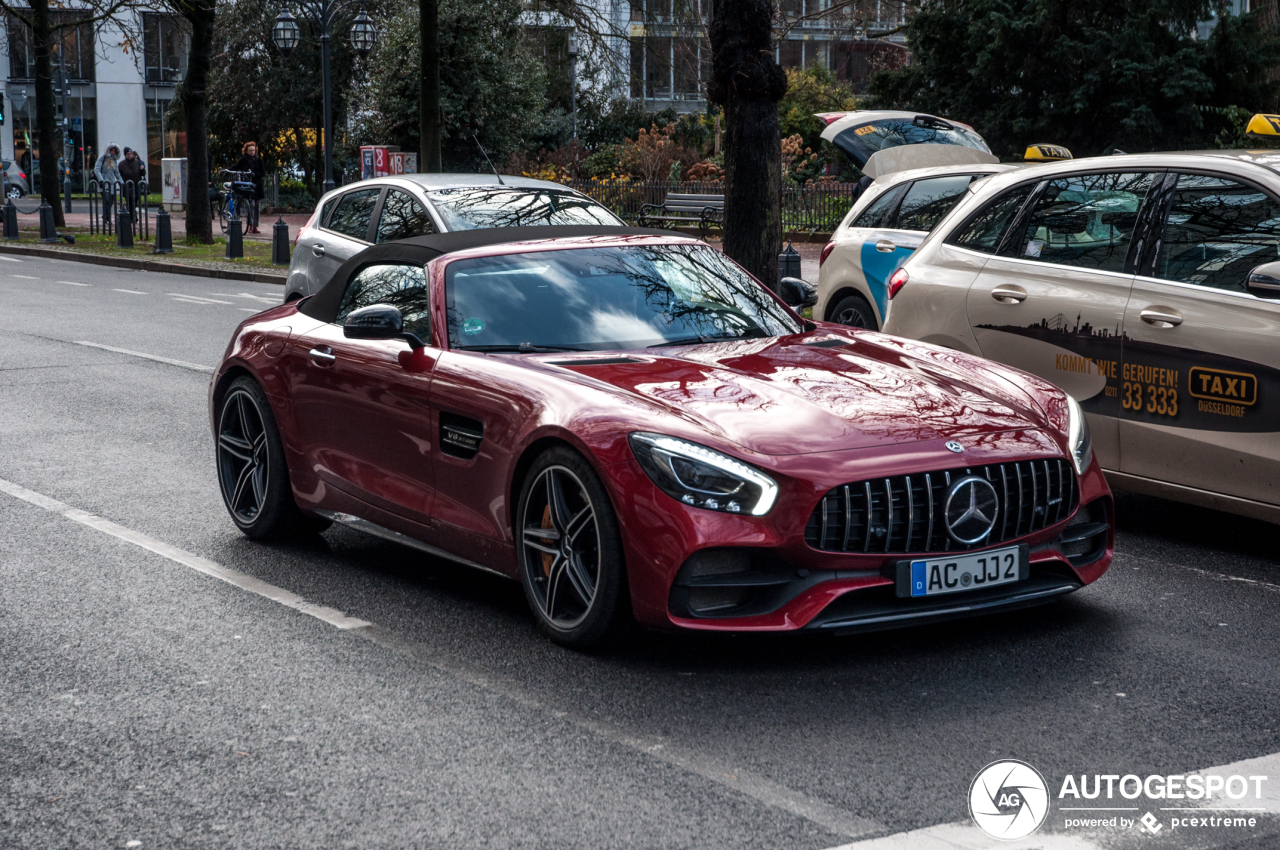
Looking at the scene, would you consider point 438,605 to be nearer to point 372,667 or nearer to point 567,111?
point 372,667

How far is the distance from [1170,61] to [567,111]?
1239 inches

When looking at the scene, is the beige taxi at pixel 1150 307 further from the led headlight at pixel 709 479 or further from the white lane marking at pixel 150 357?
the white lane marking at pixel 150 357

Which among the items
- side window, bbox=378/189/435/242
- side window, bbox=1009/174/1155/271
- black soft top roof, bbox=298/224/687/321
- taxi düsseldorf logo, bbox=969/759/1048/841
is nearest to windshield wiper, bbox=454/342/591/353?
black soft top roof, bbox=298/224/687/321

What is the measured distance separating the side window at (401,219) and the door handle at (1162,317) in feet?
20.3

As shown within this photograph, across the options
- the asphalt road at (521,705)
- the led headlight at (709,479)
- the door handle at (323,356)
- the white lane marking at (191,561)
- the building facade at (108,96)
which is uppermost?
the building facade at (108,96)

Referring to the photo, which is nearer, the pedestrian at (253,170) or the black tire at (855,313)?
the black tire at (855,313)

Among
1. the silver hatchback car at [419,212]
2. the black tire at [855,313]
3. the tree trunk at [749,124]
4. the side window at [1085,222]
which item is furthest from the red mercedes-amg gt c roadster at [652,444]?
the tree trunk at [749,124]

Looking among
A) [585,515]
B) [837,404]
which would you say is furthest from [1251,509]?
[585,515]

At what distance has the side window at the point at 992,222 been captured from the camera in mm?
7590

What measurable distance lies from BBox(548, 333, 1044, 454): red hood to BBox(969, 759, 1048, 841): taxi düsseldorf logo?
116 centimetres

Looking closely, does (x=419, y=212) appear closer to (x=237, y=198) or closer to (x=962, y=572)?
(x=962, y=572)

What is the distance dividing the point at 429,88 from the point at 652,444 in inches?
678

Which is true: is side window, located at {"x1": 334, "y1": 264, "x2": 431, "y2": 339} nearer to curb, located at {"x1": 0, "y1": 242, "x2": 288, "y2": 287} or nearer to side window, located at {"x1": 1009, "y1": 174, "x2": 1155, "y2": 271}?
side window, located at {"x1": 1009, "y1": 174, "x2": 1155, "y2": 271}

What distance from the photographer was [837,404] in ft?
16.5
